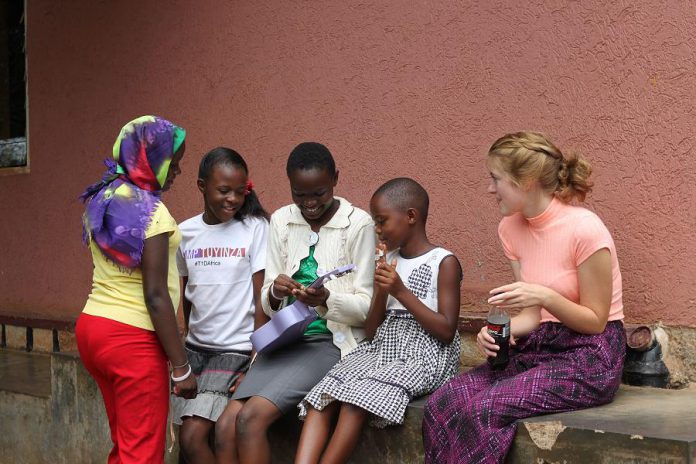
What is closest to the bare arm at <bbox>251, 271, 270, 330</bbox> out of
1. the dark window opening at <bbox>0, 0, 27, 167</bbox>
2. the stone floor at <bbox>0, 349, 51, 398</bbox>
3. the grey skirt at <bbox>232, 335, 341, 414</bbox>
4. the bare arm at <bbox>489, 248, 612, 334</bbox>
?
the grey skirt at <bbox>232, 335, 341, 414</bbox>

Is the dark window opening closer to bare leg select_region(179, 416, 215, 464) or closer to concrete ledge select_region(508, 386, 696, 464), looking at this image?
bare leg select_region(179, 416, 215, 464)

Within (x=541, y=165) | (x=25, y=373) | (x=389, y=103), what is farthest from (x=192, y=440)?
(x=25, y=373)

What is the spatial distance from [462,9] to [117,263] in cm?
193

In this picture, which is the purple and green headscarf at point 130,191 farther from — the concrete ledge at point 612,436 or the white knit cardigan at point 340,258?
the concrete ledge at point 612,436

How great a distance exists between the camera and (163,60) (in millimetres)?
5637

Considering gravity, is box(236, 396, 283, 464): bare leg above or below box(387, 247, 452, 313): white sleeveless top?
below

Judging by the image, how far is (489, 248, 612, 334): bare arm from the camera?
307 cm

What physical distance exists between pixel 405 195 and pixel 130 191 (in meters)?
1.03

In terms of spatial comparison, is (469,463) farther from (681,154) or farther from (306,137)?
(306,137)

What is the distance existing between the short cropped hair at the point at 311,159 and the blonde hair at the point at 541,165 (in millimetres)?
693

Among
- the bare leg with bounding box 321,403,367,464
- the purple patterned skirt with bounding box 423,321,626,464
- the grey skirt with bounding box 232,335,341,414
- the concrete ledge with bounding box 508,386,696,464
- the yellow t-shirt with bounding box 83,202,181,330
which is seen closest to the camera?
the concrete ledge with bounding box 508,386,696,464

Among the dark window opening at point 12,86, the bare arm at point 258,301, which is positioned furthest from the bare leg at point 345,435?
the dark window opening at point 12,86

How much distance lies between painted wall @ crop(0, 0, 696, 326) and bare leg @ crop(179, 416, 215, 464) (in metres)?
1.31

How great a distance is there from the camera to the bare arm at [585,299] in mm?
3066
